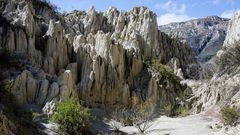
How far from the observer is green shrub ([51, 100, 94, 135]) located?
1501 inches

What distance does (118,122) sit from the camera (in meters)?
48.7

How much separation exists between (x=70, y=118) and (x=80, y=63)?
55.7 feet

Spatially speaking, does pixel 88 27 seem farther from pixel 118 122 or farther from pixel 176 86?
pixel 118 122

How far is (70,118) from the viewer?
3797 centimetres

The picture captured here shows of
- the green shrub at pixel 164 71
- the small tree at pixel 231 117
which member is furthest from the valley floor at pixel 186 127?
the green shrub at pixel 164 71

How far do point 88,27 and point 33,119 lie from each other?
3826 centimetres

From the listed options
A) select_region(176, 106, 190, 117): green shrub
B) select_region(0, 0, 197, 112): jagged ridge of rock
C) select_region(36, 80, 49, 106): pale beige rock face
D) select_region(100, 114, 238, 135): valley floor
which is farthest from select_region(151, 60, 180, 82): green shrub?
select_region(36, 80, 49, 106): pale beige rock face

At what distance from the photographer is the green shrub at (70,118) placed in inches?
1501

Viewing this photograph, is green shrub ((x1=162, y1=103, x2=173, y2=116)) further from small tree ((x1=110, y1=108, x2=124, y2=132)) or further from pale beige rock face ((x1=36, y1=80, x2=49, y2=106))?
pale beige rock face ((x1=36, y1=80, x2=49, y2=106))

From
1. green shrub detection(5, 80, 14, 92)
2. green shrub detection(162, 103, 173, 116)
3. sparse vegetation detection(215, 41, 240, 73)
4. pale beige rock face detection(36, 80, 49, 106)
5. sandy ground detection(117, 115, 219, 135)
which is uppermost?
sparse vegetation detection(215, 41, 240, 73)

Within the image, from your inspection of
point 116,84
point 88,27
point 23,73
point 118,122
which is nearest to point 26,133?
point 23,73

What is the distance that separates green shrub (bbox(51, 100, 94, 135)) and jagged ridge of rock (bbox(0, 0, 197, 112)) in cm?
403

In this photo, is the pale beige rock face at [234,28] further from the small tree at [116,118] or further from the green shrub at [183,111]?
the small tree at [116,118]

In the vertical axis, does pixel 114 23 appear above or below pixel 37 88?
above
